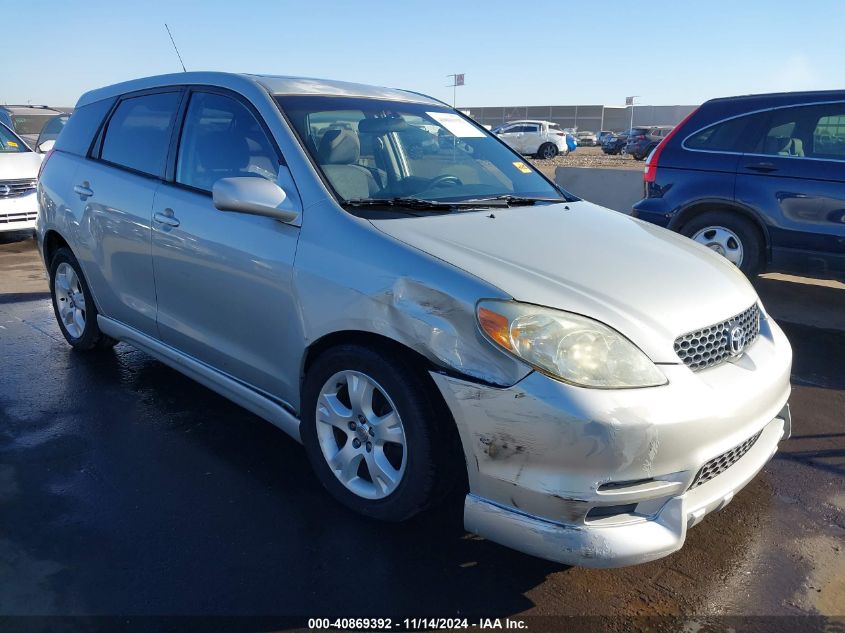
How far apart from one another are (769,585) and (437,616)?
4.03ft

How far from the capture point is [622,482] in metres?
2.29

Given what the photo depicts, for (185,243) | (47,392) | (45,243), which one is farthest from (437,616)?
(45,243)

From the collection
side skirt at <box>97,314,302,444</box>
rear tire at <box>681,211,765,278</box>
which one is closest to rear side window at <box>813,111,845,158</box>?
rear tire at <box>681,211,765,278</box>

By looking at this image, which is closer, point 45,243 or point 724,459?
point 724,459

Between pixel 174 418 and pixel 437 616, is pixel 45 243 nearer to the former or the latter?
pixel 174 418

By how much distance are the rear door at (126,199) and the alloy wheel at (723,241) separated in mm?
4707

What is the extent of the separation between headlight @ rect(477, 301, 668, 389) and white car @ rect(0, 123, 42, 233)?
8.94m

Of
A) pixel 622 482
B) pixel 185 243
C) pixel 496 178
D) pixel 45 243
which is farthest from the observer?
pixel 45 243

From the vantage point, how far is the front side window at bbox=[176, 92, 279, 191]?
3.31 m

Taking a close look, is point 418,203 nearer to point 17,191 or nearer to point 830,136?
point 830,136

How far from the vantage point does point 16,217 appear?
9375 mm

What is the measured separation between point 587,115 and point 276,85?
7049 centimetres

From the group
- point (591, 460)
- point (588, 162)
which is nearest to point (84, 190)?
point (591, 460)

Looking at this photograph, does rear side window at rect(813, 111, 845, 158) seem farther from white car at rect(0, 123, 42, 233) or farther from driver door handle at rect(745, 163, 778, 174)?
white car at rect(0, 123, 42, 233)
